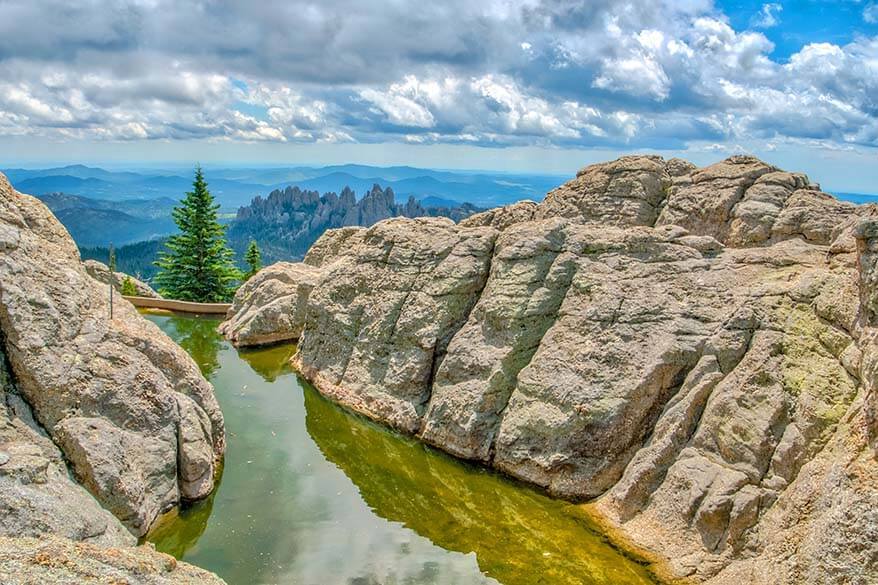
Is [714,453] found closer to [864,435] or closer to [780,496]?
[780,496]

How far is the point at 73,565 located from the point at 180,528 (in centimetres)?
1029

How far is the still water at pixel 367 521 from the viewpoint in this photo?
15.8 m

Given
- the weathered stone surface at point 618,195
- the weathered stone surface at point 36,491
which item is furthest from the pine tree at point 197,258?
the weathered stone surface at point 36,491

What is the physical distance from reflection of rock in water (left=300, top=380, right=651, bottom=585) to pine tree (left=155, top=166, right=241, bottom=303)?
3986cm

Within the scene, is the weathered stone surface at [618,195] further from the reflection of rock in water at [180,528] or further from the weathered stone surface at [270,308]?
the reflection of rock in water at [180,528]

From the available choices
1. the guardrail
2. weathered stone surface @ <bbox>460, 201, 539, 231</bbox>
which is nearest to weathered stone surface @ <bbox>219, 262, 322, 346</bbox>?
the guardrail

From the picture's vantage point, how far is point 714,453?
56.2 feet

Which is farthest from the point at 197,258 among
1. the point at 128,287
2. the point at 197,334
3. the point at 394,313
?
the point at 394,313

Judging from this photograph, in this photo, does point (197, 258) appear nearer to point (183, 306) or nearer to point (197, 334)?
point (183, 306)

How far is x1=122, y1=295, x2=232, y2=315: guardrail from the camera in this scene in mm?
41553

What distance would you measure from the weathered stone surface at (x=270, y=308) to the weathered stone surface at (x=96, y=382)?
13.8 meters

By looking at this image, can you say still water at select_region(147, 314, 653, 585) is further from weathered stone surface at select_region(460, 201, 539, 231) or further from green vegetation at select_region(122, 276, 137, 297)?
green vegetation at select_region(122, 276, 137, 297)

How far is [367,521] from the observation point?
59.5 feet

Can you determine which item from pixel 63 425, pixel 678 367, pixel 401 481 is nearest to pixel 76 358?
pixel 63 425
